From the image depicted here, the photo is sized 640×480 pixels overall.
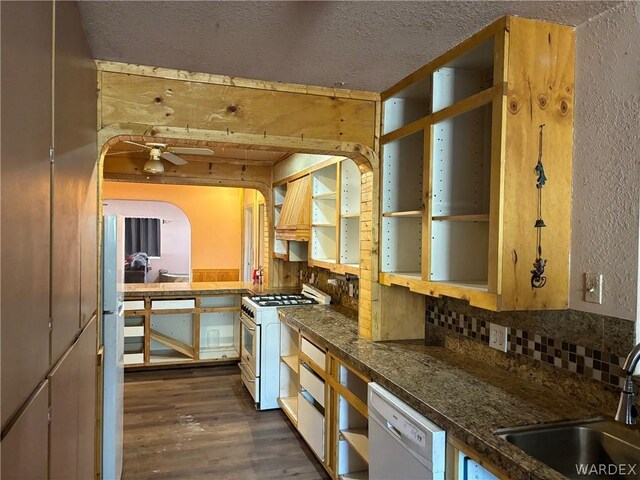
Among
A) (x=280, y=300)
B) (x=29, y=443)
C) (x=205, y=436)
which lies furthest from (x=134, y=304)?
(x=29, y=443)

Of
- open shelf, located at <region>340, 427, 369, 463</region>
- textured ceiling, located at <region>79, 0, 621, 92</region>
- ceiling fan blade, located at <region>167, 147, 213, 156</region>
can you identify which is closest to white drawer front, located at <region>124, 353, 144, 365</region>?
ceiling fan blade, located at <region>167, 147, 213, 156</region>

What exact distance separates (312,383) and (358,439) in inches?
24.4

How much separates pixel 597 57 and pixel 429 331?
1.72m

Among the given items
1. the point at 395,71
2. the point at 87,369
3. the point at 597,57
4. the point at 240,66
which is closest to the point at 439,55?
the point at 395,71

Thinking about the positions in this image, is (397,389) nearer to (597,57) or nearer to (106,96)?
(597,57)

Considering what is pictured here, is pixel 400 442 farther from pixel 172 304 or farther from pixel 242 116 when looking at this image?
pixel 172 304

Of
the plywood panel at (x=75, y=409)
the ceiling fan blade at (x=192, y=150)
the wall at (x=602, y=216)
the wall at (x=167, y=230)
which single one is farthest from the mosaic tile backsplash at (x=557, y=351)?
the wall at (x=167, y=230)

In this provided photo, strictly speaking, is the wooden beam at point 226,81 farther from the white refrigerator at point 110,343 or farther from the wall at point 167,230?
the wall at point 167,230

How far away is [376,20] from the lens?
6.07 ft

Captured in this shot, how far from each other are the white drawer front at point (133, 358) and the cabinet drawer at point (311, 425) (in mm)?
2529

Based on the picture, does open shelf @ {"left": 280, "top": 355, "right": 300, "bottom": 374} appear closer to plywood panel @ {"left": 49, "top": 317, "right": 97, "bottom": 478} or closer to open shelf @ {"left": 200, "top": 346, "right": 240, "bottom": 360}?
open shelf @ {"left": 200, "top": 346, "right": 240, "bottom": 360}

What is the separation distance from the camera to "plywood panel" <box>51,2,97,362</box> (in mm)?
1371

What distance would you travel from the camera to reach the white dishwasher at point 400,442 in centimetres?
167

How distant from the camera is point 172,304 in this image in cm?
530
